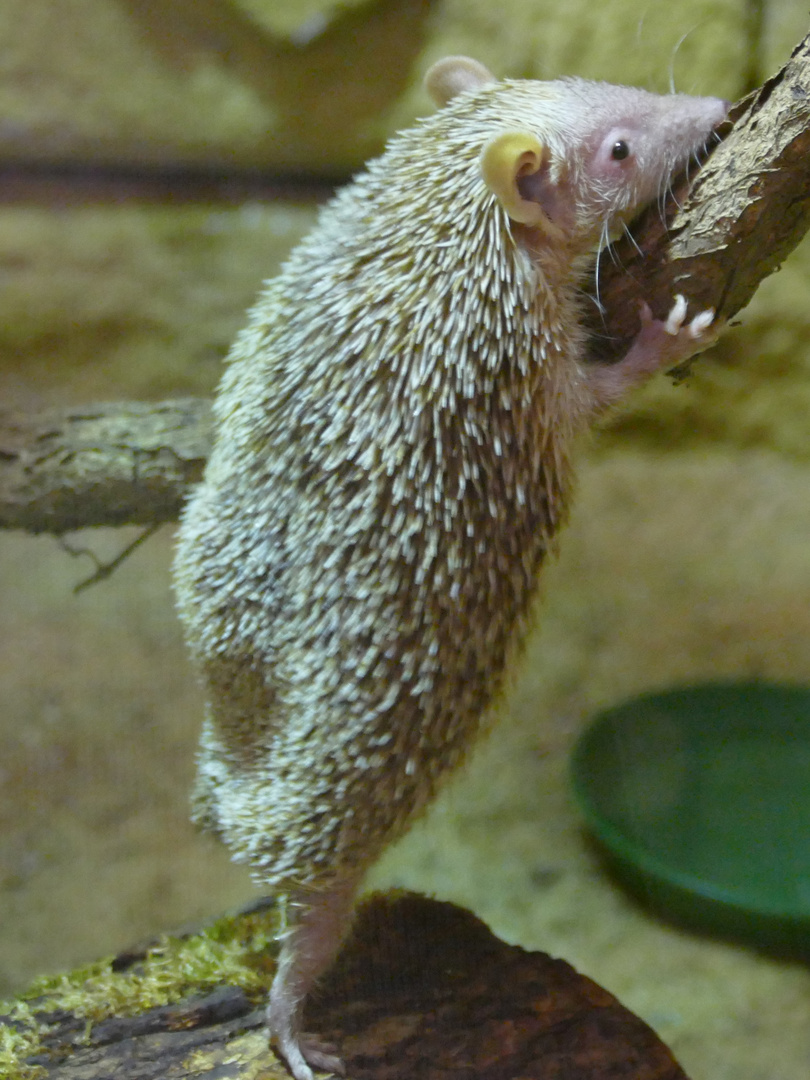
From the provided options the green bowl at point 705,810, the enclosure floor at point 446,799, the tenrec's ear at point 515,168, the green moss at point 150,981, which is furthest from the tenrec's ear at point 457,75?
the green moss at point 150,981

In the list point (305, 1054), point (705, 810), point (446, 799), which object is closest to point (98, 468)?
point (446, 799)

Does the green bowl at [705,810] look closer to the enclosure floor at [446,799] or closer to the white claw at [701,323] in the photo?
the enclosure floor at [446,799]

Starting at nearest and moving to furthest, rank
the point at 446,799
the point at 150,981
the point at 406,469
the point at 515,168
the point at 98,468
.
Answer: the point at 515,168, the point at 406,469, the point at 150,981, the point at 446,799, the point at 98,468

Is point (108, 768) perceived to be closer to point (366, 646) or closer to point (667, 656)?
point (366, 646)

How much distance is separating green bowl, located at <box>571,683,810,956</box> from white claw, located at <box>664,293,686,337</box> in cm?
126

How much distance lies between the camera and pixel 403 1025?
184cm

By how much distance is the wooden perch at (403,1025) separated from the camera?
5.89ft

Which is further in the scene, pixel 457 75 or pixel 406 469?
pixel 457 75

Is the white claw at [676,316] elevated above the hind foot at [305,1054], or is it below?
above

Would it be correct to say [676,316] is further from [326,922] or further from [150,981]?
[150,981]

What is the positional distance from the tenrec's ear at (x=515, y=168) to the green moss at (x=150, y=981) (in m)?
1.66

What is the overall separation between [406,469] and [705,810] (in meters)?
1.42

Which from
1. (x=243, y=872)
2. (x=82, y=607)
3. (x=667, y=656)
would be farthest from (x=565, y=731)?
(x=82, y=607)

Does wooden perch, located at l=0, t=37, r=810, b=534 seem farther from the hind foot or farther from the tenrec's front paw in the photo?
the hind foot
